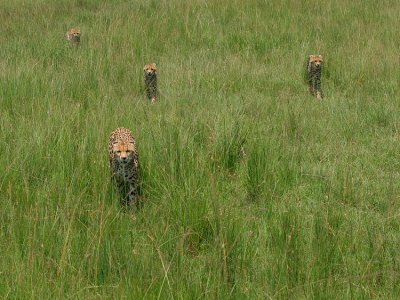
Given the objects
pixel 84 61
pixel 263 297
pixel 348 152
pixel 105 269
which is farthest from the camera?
pixel 84 61

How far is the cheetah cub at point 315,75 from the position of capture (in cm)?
735

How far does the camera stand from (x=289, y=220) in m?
3.64

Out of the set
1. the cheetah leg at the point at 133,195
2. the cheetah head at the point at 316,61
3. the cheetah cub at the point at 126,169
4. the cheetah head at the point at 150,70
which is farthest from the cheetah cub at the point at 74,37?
the cheetah leg at the point at 133,195

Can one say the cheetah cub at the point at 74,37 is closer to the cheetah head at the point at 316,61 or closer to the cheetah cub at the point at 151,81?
the cheetah cub at the point at 151,81

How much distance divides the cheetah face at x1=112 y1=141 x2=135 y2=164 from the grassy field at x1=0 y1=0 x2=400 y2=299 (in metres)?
0.26

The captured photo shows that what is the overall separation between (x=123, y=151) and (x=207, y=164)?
0.92m

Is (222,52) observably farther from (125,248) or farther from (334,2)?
(125,248)

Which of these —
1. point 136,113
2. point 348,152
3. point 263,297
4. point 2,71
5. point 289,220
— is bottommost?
point 263,297

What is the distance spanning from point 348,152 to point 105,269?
288 cm

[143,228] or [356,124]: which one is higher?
[356,124]

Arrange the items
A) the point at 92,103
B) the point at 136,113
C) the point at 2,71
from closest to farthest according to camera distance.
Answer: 1. the point at 136,113
2. the point at 92,103
3. the point at 2,71

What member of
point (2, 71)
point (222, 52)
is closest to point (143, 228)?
point (2, 71)

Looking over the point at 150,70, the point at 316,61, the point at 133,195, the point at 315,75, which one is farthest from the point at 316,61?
the point at 133,195

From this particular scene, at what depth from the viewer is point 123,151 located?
3.85 m
